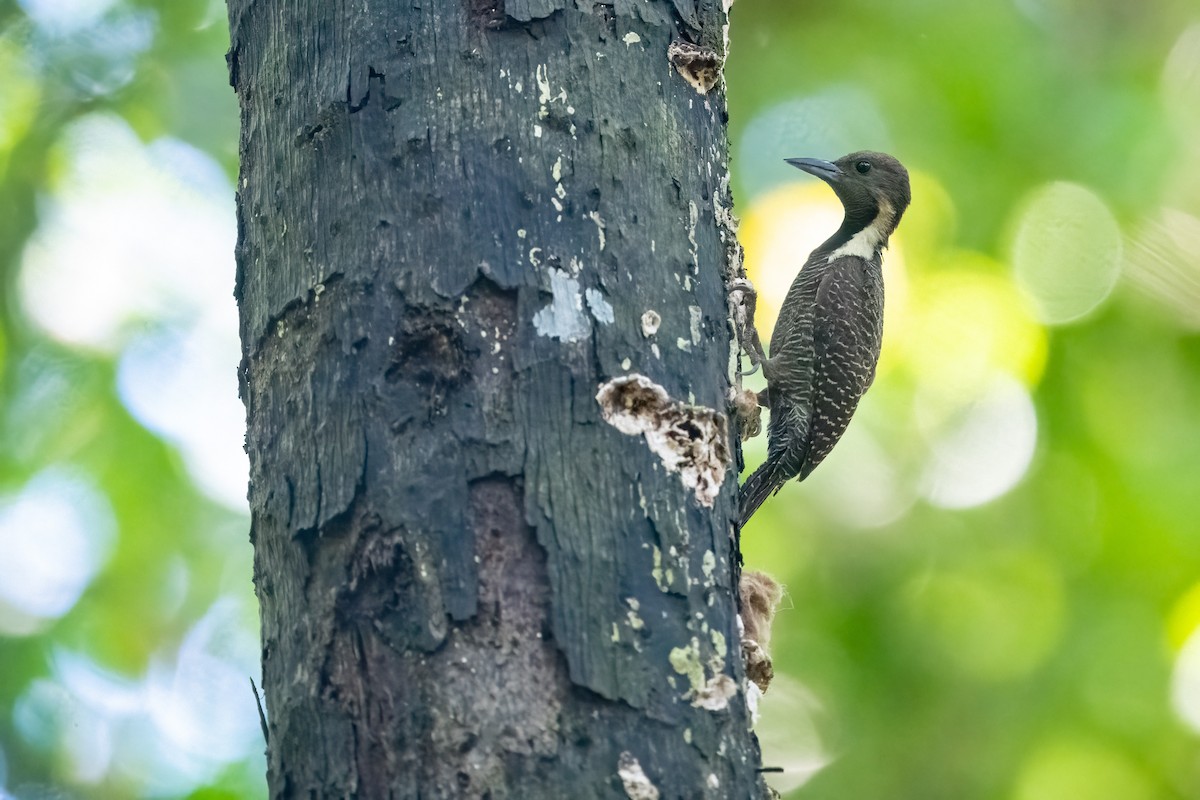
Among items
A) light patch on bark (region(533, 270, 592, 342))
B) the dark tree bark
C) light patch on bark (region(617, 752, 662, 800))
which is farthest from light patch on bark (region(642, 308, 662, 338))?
light patch on bark (region(617, 752, 662, 800))

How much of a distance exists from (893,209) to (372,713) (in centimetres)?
411

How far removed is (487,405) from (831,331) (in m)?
3.40

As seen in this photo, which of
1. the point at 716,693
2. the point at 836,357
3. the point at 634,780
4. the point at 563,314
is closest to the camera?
the point at 634,780

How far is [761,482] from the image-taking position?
5207 millimetres

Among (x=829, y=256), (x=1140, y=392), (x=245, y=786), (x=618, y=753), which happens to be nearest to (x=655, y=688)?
(x=618, y=753)

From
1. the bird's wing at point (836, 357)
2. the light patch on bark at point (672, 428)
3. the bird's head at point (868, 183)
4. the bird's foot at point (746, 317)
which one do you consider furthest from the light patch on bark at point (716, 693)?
the bird's head at point (868, 183)

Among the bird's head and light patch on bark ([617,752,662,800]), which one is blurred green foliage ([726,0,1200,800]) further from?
light patch on bark ([617,752,662,800])

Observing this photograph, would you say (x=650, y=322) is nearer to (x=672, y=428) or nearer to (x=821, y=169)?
(x=672, y=428)

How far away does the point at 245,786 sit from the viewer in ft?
18.2

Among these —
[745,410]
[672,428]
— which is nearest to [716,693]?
[672,428]

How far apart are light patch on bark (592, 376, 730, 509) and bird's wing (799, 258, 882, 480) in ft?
10.2

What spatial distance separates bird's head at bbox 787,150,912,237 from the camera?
17.7 feet

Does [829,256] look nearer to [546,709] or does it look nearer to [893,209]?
[893,209]

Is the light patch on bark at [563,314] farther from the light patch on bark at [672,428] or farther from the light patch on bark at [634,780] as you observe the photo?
the light patch on bark at [634,780]
